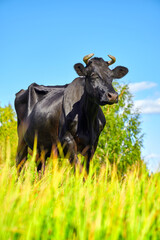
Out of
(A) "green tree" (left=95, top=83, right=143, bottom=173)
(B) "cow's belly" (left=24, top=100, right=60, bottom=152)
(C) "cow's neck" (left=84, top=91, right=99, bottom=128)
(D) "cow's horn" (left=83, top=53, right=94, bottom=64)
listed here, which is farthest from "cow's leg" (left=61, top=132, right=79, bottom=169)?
(A) "green tree" (left=95, top=83, right=143, bottom=173)

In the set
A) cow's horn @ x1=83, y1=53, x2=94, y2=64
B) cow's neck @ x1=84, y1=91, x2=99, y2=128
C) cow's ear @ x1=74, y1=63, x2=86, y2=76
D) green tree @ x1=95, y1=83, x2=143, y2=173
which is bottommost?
cow's neck @ x1=84, y1=91, x2=99, y2=128

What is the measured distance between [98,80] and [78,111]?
0.84 meters

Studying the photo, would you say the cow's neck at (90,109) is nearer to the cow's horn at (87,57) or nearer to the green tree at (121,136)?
the cow's horn at (87,57)

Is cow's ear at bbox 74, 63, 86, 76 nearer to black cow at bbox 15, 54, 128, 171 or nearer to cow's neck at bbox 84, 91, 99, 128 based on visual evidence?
black cow at bbox 15, 54, 128, 171

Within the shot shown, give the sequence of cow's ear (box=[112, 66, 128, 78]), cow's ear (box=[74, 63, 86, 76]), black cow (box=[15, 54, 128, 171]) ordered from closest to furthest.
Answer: black cow (box=[15, 54, 128, 171]), cow's ear (box=[74, 63, 86, 76]), cow's ear (box=[112, 66, 128, 78])

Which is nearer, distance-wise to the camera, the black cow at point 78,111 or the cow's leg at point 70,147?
the black cow at point 78,111

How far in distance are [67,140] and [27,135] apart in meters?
2.54

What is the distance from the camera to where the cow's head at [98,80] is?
5.16 meters

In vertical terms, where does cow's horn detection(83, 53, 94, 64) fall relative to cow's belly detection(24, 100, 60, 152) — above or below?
above

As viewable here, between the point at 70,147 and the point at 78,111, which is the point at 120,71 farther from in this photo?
the point at 70,147

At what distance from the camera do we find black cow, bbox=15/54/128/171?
18.2ft

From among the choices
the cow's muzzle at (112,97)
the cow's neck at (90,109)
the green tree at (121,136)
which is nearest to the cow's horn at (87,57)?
the cow's neck at (90,109)

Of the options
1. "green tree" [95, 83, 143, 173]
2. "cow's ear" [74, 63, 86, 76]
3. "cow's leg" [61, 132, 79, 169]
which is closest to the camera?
"cow's leg" [61, 132, 79, 169]

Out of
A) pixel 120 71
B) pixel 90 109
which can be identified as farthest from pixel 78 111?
pixel 120 71
